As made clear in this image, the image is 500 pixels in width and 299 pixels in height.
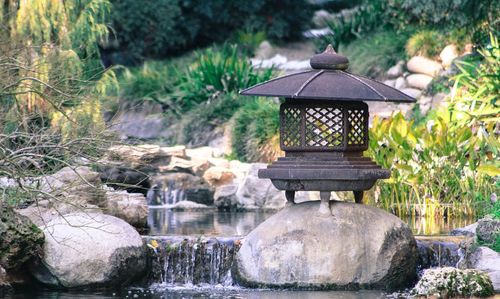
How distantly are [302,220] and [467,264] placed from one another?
1905 millimetres

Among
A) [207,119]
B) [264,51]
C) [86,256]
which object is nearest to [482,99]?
[207,119]

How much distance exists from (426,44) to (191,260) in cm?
1236

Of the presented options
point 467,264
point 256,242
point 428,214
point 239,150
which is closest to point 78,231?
point 256,242

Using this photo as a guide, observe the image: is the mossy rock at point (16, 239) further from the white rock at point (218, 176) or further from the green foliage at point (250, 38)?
the green foliage at point (250, 38)

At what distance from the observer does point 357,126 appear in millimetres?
12594

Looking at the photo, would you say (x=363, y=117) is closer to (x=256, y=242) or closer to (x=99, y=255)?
(x=256, y=242)

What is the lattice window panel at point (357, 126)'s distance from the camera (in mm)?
12406

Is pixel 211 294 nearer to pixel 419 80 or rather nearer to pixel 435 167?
pixel 435 167

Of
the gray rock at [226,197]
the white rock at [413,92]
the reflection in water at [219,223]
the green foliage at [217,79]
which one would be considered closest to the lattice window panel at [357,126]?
the reflection in water at [219,223]

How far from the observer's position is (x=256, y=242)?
12.2 m

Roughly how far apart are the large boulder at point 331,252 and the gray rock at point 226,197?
6.06 m

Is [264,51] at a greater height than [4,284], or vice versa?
Answer: [264,51]

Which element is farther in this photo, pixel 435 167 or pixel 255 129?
pixel 255 129

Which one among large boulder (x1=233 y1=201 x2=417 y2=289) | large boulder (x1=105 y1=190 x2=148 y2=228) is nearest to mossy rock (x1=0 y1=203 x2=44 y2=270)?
large boulder (x1=233 y1=201 x2=417 y2=289)
